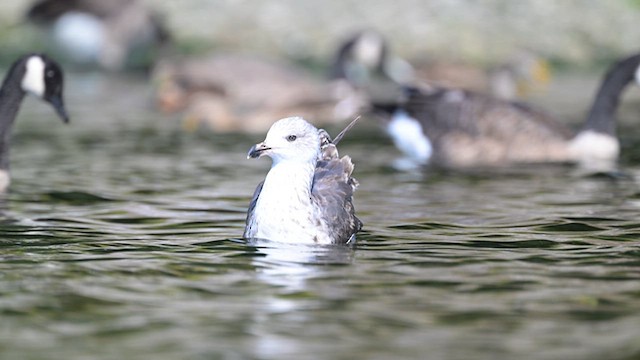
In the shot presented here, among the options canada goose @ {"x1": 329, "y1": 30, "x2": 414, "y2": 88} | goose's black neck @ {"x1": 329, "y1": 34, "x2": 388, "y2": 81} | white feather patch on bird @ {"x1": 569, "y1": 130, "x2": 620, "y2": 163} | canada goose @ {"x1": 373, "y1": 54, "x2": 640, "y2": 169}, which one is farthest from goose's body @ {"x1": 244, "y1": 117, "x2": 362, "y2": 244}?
goose's black neck @ {"x1": 329, "y1": 34, "x2": 388, "y2": 81}

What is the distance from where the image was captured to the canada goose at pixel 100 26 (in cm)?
2520

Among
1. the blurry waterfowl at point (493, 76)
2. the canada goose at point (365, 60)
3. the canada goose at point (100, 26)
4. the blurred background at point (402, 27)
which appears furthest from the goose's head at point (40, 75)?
the blurred background at point (402, 27)

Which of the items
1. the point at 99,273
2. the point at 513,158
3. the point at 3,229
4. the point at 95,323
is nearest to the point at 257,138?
the point at 513,158

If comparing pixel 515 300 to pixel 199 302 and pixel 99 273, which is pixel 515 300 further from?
pixel 99 273

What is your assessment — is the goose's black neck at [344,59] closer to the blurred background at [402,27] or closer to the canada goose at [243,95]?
the canada goose at [243,95]

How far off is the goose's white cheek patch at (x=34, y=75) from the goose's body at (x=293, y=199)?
161 inches

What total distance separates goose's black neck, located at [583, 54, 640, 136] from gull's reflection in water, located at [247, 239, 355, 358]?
7.00m

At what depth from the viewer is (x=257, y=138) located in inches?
701

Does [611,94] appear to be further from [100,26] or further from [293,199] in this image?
[100,26]

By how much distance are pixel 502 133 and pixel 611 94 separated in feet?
5.21

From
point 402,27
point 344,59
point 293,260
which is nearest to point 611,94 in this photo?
point 344,59

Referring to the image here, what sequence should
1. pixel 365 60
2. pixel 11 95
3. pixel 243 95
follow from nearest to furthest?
pixel 11 95, pixel 243 95, pixel 365 60

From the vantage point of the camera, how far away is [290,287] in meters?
7.91

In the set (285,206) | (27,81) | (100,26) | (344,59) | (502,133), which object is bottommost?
(285,206)
